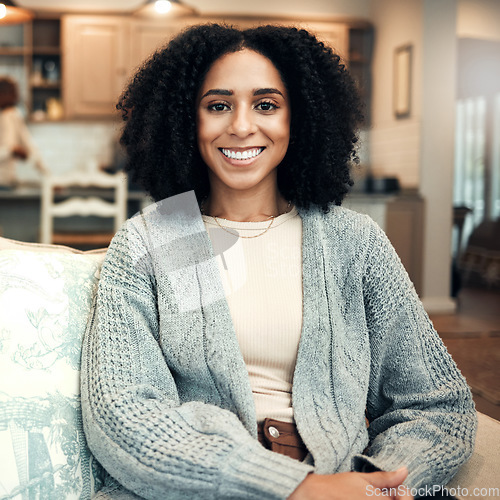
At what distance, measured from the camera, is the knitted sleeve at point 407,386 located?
967 mm

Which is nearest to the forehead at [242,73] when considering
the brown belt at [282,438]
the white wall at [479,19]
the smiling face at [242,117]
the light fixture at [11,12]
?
the smiling face at [242,117]

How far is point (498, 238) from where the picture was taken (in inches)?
247

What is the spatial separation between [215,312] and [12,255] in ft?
1.17

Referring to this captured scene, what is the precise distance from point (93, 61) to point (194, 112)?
4.40m

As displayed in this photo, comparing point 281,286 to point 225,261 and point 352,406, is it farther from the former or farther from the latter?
point 352,406

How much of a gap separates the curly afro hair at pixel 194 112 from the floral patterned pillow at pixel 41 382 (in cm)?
32

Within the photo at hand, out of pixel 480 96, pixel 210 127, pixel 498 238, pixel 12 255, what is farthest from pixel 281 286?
pixel 480 96

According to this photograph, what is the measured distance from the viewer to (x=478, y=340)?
127 inches

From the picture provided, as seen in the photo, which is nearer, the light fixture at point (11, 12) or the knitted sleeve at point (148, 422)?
the knitted sleeve at point (148, 422)

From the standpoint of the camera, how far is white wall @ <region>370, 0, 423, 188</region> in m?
4.67

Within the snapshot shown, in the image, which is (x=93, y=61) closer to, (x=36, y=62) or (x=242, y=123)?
(x=36, y=62)

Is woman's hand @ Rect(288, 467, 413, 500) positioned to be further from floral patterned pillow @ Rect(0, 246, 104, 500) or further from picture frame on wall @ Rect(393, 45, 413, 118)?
picture frame on wall @ Rect(393, 45, 413, 118)

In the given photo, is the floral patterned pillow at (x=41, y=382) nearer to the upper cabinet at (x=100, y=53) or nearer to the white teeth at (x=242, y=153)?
the white teeth at (x=242, y=153)

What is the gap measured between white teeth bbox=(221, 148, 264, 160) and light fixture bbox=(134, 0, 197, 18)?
9.65 feet
